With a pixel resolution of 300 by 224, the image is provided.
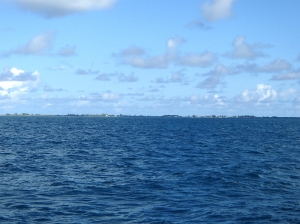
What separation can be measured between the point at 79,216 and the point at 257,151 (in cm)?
3723

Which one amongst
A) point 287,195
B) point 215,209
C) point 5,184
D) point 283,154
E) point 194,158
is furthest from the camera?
point 283,154

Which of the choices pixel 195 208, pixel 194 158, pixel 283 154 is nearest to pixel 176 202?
pixel 195 208

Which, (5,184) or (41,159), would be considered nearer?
(5,184)

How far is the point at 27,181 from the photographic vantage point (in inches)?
1137

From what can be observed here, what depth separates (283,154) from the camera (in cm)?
4962

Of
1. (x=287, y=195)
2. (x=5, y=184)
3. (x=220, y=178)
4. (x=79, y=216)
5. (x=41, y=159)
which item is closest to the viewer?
(x=79, y=216)

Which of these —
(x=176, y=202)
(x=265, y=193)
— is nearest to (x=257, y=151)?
(x=265, y=193)

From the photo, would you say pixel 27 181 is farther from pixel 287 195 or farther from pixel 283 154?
pixel 283 154

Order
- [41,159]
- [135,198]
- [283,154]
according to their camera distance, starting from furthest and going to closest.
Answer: [283,154], [41,159], [135,198]

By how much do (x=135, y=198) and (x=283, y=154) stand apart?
3107 cm

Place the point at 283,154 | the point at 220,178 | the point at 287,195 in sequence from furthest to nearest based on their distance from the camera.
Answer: the point at 283,154, the point at 220,178, the point at 287,195

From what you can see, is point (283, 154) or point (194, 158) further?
point (283, 154)

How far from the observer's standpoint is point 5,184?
27.7 m

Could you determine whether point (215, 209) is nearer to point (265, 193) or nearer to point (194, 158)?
point (265, 193)
